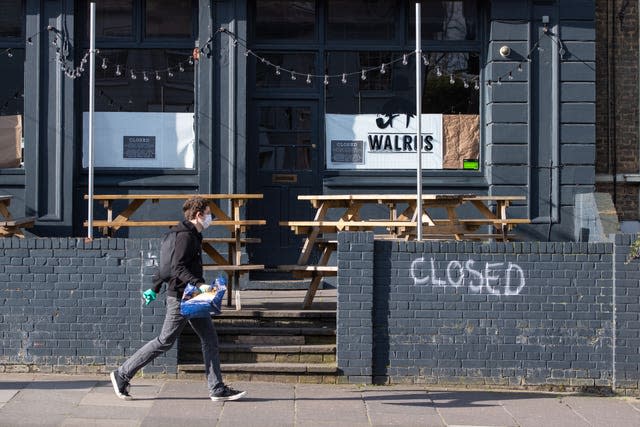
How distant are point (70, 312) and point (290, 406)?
2.64 meters

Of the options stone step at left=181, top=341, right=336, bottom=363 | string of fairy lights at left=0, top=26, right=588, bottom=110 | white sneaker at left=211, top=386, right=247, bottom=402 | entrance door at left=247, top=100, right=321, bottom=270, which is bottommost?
white sneaker at left=211, top=386, right=247, bottom=402

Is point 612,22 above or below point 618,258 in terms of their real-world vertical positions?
above

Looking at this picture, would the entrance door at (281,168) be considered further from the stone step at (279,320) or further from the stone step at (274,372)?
the stone step at (274,372)

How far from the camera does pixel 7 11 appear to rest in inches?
521

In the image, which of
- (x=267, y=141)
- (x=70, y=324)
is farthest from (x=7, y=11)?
(x=70, y=324)

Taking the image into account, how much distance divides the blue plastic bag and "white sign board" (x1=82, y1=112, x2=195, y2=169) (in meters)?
5.07

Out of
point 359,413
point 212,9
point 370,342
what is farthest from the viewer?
point 212,9

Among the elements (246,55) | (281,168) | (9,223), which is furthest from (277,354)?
(246,55)

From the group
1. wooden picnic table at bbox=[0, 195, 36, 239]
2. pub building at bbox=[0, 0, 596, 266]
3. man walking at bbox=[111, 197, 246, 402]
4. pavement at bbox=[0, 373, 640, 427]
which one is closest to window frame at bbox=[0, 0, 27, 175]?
pub building at bbox=[0, 0, 596, 266]

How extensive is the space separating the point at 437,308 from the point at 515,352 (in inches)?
36.7

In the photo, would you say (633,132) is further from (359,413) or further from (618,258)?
(359,413)

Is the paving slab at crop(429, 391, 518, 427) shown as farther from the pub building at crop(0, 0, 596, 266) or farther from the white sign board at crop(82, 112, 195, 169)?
the white sign board at crop(82, 112, 195, 169)

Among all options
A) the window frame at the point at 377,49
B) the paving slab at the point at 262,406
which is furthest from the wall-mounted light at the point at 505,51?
the paving slab at the point at 262,406

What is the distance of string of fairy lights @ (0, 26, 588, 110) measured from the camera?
12953 mm
